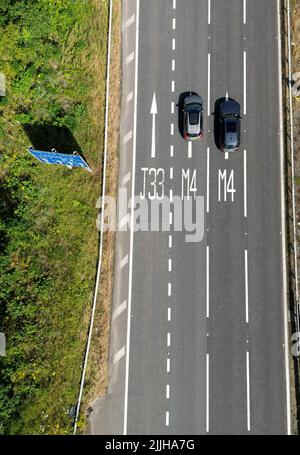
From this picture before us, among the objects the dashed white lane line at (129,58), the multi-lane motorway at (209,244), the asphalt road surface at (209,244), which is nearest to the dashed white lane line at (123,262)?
the multi-lane motorway at (209,244)

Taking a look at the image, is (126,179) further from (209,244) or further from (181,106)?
(209,244)

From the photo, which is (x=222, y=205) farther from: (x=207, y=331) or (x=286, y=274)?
(x=207, y=331)

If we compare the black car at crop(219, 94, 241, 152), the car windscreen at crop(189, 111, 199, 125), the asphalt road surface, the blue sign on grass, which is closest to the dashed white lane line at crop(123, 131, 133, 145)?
the asphalt road surface

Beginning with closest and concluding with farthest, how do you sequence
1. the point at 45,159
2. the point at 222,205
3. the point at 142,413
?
the point at 45,159 → the point at 142,413 → the point at 222,205

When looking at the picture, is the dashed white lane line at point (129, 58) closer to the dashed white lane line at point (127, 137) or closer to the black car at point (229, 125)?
the dashed white lane line at point (127, 137)

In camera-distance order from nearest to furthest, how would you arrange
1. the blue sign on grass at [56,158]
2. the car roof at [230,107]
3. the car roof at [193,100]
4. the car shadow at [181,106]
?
the blue sign on grass at [56,158], the car roof at [230,107], the car roof at [193,100], the car shadow at [181,106]

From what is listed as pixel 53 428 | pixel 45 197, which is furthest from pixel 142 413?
pixel 45 197

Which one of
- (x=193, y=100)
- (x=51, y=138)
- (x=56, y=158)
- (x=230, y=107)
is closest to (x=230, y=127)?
(x=230, y=107)
